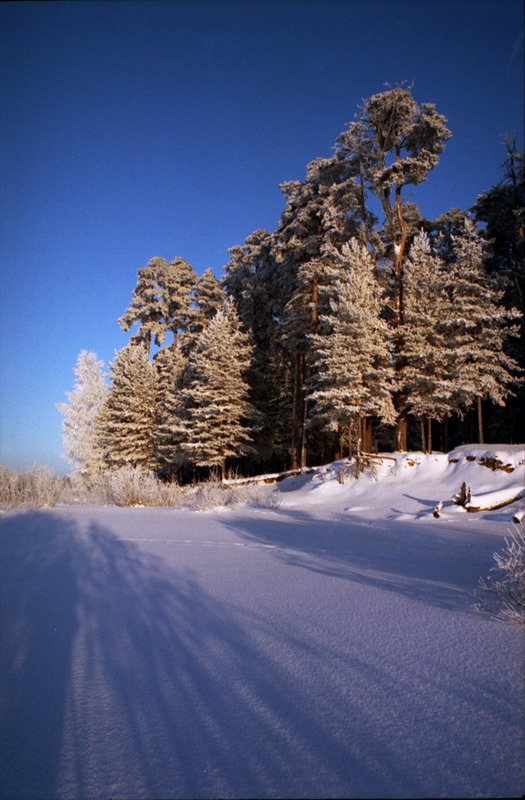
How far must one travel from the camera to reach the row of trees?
1800 centimetres

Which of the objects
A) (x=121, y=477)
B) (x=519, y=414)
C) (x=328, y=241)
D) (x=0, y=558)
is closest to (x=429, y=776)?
(x=0, y=558)

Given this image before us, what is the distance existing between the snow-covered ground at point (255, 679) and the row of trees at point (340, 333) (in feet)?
45.2

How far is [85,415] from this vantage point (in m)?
31.4

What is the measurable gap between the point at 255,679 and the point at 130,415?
27158 mm

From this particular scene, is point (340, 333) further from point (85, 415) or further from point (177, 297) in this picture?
point (85, 415)

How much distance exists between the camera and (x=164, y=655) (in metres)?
2.39

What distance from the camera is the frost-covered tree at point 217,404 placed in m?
22.6

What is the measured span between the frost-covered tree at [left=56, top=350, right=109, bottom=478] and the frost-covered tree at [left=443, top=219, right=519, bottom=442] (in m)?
24.1

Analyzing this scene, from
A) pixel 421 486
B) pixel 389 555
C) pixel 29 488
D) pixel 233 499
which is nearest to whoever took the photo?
pixel 389 555

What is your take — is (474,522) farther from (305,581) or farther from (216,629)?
(216,629)

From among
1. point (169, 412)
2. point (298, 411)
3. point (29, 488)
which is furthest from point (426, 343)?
point (29, 488)

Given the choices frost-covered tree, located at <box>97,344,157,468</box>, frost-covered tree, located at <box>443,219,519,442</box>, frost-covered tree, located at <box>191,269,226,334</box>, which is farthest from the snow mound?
frost-covered tree, located at <box>191,269,226,334</box>

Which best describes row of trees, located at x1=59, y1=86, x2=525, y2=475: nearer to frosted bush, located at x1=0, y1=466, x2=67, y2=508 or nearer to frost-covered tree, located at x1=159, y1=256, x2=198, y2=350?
frost-covered tree, located at x1=159, y1=256, x2=198, y2=350

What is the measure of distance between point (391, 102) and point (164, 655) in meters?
23.0
